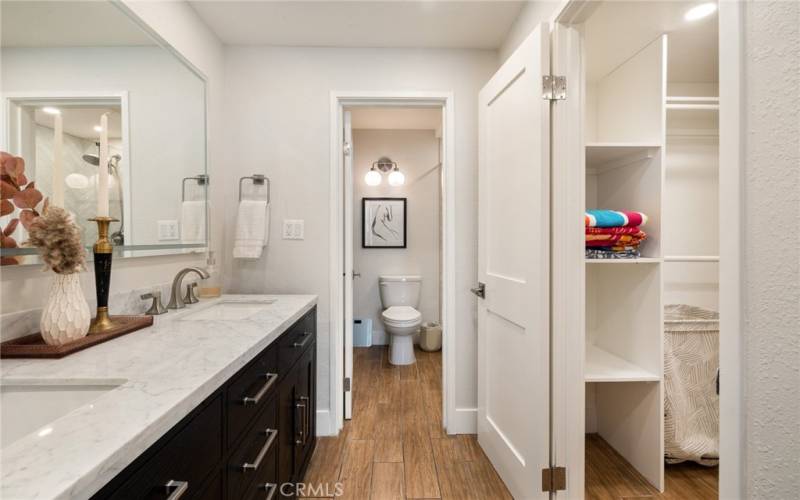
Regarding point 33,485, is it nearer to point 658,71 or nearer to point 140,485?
point 140,485

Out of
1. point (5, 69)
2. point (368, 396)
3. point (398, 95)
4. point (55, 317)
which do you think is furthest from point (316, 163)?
point (368, 396)

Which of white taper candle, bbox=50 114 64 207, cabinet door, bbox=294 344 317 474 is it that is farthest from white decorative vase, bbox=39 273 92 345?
cabinet door, bbox=294 344 317 474

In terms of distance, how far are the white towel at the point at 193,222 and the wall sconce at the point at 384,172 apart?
1.90m

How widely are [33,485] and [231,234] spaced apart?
5.76ft

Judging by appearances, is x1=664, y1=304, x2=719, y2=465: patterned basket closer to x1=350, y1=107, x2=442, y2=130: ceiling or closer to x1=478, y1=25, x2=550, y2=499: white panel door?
x1=478, y1=25, x2=550, y2=499: white panel door

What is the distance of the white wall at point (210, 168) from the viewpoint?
93 cm

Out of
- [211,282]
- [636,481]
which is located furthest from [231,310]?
[636,481]

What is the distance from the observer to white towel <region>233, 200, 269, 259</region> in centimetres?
187

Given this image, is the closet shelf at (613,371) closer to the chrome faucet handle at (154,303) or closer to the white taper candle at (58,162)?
the chrome faucet handle at (154,303)

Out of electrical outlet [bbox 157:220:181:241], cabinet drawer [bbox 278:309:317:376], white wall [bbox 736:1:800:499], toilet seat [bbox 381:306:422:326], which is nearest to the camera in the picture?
white wall [bbox 736:1:800:499]

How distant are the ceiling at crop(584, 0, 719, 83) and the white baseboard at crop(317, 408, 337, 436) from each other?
232 centimetres

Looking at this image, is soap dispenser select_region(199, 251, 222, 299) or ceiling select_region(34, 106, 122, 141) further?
soap dispenser select_region(199, 251, 222, 299)

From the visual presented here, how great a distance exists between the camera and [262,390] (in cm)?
102

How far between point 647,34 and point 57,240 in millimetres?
2351
